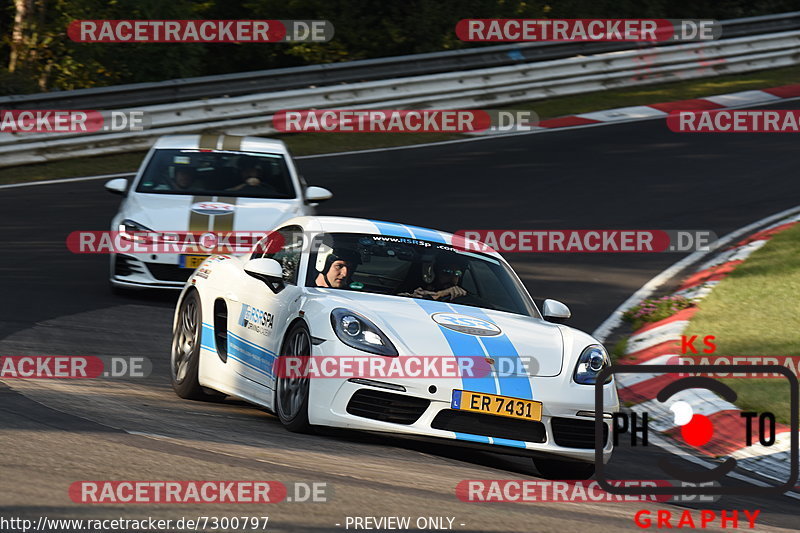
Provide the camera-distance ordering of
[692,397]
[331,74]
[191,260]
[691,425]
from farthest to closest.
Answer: [331,74], [191,260], [692,397], [691,425]

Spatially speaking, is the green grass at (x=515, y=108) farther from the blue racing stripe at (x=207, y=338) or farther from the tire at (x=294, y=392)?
the tire at (x=294, y=392)

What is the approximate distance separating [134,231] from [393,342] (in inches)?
210

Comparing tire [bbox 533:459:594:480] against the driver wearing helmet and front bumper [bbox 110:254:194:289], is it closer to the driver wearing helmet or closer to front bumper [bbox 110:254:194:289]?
the driver wearing helmet

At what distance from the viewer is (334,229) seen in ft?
25.5

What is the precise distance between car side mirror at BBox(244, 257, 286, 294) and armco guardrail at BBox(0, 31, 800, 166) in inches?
411

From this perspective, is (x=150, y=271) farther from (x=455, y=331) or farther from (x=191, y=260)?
(x=455, y=331)

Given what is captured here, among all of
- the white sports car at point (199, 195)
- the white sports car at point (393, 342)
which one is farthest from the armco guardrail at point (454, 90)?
the white sports car at point (393, 342)

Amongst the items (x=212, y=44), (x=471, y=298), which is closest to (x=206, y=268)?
(x=471, y=298)

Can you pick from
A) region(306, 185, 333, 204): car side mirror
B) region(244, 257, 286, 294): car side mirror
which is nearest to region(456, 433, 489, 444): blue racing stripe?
region(244, 257, 286, 294): car side mirror

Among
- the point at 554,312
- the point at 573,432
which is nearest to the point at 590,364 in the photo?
the point at 573,432

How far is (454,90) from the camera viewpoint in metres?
20.2

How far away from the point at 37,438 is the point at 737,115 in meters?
16.1

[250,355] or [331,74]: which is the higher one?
[331,74]

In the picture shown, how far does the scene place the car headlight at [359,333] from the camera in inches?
258
